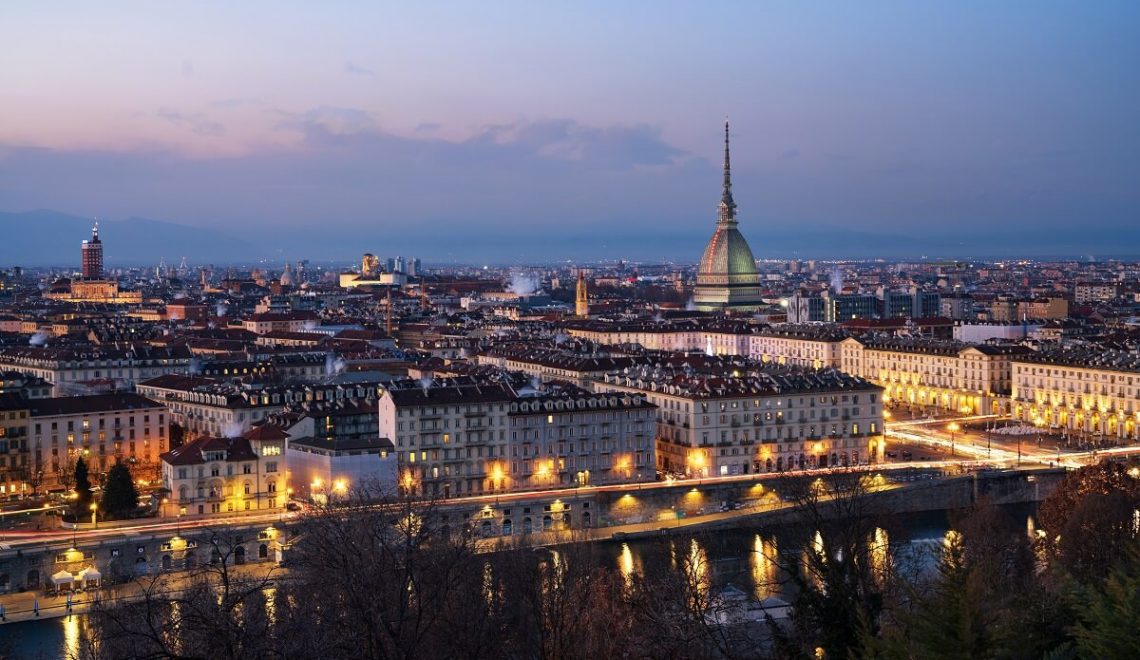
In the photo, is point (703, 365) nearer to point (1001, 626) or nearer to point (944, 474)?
point (944, 474)

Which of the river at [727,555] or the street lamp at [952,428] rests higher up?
the street lamp at [952,428]

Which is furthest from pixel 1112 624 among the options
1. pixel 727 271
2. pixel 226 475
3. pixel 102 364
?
pixel 727 271

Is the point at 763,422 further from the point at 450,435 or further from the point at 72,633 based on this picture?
the point at 72,633

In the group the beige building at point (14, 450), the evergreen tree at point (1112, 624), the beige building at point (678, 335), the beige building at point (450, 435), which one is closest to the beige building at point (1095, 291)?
the beige building at point (678, 335)

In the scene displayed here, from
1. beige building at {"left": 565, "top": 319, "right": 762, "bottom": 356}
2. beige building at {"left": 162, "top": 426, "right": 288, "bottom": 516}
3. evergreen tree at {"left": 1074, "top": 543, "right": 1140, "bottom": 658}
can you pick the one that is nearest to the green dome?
beige building at {"left": 565, "top": 319, "right": 762, "bottom": 356}

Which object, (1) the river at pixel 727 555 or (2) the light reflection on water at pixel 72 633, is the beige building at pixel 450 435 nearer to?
(1) the river at pixel 727 555

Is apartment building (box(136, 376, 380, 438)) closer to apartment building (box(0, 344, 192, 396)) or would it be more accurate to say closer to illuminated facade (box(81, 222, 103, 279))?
apartment building (box(0, 344, 192, 396))
